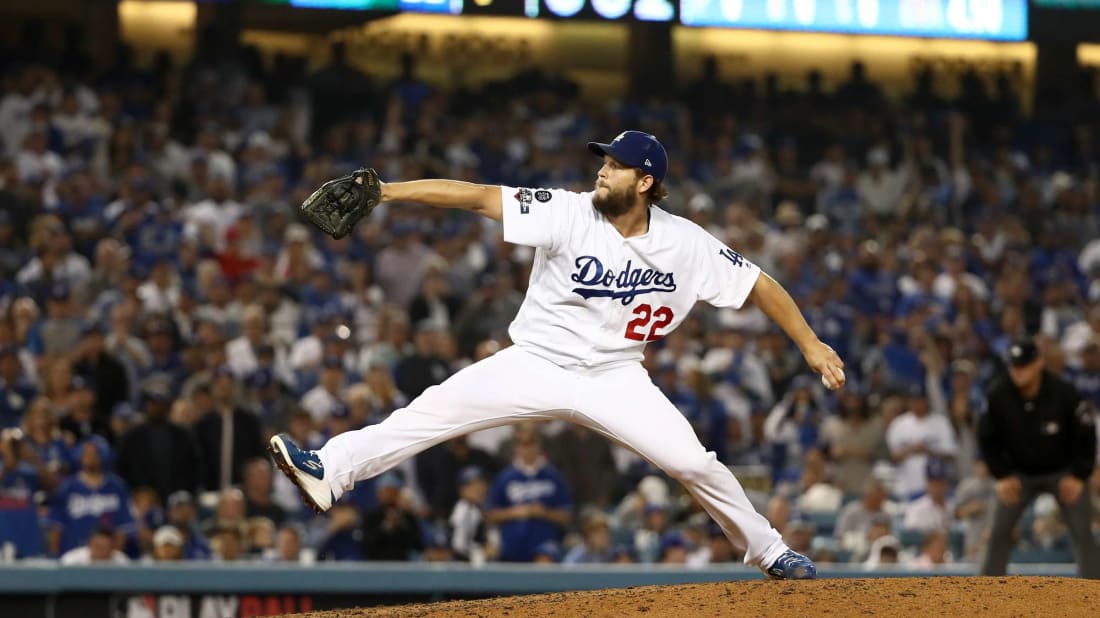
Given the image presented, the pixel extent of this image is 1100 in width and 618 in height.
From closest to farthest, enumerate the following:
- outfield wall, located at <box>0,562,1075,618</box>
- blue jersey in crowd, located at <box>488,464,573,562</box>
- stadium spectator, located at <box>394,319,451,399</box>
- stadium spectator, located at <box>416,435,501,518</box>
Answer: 1. outfield wall, located at <box>0,562,1075,618</box>
2. blue jersey in crowd, located at <box>488,464,573,562</box>
3. stadium spectator, located at <box>416,435,501,518</box>
4. stadium spectator, located at <box>394,319,451,399</box>

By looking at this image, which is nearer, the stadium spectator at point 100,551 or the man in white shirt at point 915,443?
the stadium spectator at point 100,551

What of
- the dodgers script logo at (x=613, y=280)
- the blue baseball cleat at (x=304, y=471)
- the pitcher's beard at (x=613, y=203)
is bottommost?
the blue baseball cleat at (x=304, y=471)

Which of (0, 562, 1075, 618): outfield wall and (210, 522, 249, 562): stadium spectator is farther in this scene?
(210, 522, 249, 562): stadium spectator

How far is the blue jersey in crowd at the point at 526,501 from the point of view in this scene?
30.2 ft

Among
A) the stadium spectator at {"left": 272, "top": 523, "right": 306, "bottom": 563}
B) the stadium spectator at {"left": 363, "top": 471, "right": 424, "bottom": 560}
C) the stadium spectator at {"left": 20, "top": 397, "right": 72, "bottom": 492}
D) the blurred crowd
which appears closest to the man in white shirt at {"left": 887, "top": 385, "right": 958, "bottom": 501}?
the blurred crowd

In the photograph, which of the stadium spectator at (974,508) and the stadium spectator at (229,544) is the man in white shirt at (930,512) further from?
the stadium spectator at (229,544)

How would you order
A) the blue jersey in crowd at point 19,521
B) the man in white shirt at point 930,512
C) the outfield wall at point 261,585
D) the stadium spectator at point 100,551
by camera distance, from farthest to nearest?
the man in white shirt at point 930,512, the blue jersey in crowd at point 19,521, the stadium spectator at point 100,551, the outfield wall at point 261,585

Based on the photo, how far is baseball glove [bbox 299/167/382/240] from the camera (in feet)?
16.3

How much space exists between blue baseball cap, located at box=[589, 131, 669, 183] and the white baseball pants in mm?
731

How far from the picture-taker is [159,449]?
941 centimetres

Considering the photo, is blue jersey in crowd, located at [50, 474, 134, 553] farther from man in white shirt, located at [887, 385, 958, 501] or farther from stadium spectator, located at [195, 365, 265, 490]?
man in white shirt, located at [887, 385, 958, 501]

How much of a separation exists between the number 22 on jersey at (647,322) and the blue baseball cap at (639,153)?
457mm

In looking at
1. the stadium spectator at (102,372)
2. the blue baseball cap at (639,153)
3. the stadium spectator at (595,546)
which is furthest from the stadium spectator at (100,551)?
the blue baseball cap at (639,153)

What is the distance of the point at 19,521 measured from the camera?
860 centimetres
